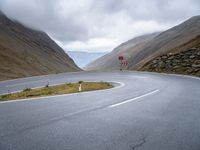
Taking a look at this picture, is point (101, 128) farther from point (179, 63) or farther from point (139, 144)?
point (179, 63)

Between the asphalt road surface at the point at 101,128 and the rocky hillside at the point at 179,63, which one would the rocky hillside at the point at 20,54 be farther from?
the asphalt road surface at the point at 101,128

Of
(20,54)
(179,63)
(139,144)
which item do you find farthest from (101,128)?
(20,54)

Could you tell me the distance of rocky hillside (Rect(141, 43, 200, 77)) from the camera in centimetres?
3315

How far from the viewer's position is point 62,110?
899 centimetres

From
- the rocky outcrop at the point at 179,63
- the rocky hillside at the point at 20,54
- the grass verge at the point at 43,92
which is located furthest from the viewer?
the rocky hillside at the point at 20,54

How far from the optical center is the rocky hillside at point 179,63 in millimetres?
33150

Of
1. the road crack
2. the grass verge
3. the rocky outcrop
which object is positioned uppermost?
the rocky outcrop

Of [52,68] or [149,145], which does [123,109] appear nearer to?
[149,145]

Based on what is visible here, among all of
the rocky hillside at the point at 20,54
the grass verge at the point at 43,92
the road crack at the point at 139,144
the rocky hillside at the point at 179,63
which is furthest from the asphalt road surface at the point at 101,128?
the rocky hillside at the point at 20,54

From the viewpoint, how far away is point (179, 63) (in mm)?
36000

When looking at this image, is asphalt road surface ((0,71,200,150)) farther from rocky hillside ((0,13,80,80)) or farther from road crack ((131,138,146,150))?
rocky hillside ((0,13,80,80))

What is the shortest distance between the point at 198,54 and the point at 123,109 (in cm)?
2874

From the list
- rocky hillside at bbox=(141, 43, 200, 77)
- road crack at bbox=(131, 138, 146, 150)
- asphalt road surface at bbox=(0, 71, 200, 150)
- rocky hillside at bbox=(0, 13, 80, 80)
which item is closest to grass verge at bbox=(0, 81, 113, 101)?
asphalt road surface at bbox=(0, 71, 200, 150)

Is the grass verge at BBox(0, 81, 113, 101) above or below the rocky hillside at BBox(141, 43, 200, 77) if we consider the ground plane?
below
